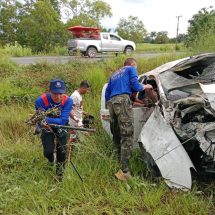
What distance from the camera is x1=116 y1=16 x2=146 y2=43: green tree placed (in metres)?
45.8

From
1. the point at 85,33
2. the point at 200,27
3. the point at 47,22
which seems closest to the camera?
the point at 200,27

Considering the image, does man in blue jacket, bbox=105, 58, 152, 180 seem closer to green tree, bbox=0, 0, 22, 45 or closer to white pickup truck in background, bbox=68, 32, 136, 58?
white pickup truck in background, bbox=68, 32, 136, 58

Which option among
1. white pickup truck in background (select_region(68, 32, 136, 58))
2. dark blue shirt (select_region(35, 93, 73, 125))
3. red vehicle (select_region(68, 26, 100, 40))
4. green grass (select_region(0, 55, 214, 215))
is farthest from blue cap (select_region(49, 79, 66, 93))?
red vehicle (select_region(68, 26, 100, 40))

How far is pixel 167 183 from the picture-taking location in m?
4.13

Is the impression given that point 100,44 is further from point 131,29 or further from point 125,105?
point 131,29

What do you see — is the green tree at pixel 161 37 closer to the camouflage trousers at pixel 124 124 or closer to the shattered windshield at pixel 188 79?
the shattered windshield at pixel 188 79

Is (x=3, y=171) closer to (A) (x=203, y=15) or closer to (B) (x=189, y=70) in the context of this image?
(B) (x=189, y=70)

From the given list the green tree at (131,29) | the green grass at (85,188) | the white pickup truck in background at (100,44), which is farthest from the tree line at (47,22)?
the green grass at (85,188)

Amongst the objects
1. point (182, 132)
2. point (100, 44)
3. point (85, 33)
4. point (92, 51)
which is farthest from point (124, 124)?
point (85, 33)

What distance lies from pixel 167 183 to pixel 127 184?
50cm

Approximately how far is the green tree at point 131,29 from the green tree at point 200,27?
31.3 meters

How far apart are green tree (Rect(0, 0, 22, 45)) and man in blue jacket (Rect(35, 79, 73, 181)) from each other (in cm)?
3621

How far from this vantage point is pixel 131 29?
1817 inches

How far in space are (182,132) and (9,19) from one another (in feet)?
129
